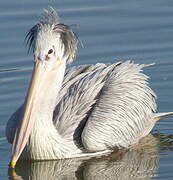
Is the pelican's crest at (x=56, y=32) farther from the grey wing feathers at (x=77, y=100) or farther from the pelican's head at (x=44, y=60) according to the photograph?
the grey wing feathers at (x=77, y=100)

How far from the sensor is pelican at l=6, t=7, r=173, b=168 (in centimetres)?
988

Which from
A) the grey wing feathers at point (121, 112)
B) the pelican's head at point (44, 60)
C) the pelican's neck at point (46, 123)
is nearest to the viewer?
the pelican's head at point (44, 60)

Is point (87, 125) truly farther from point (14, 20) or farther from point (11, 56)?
point (14, 20)

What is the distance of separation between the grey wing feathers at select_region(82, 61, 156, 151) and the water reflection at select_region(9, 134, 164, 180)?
0.19 metres

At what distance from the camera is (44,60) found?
387 inches

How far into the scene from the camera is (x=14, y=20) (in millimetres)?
13914

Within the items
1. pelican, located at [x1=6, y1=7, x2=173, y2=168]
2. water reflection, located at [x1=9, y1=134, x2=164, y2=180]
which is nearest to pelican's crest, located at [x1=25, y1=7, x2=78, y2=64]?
pelican, located at [x1=6, y1=7, x2=173, y2=168]

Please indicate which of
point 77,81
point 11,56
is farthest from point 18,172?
point 11,56

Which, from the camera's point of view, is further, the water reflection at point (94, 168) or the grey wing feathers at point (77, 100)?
the grey wing feathers at point (77, 100)

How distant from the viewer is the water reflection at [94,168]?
10180mm

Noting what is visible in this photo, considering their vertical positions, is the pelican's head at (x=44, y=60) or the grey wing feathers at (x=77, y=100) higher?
the pelican's head at (x=44, y=60)

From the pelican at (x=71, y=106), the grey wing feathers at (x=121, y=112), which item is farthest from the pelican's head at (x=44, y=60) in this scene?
the grey wing feathers at (x=121, y=112)

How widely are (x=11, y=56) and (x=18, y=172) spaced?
310 centimetres

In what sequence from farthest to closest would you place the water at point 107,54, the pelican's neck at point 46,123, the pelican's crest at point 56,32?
the water at point 107,54 < the pelican's neck at point 46,123 < the pelican's crest at point 56,32
